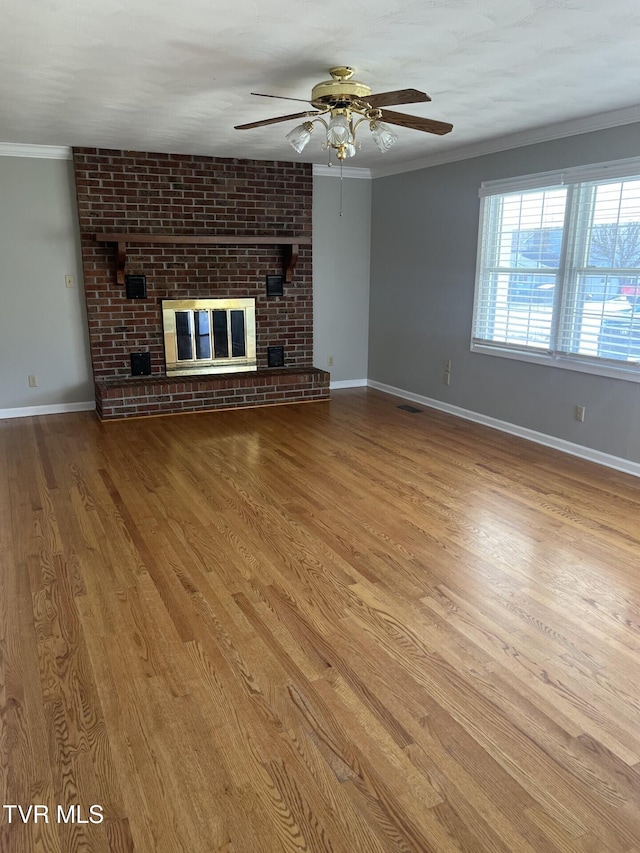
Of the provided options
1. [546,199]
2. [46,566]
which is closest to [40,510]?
[46,566]

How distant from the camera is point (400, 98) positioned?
105 inches

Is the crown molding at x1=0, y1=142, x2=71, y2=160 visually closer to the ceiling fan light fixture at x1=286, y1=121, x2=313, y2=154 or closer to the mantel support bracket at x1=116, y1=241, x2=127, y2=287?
the mantel support bracket at x1=116, y1=241, x2=127, y2=287

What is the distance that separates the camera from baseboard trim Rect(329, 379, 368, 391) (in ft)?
Result: 22.8

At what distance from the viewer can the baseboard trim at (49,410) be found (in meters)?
5.54

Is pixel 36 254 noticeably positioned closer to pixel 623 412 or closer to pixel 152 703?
pixel 152 703

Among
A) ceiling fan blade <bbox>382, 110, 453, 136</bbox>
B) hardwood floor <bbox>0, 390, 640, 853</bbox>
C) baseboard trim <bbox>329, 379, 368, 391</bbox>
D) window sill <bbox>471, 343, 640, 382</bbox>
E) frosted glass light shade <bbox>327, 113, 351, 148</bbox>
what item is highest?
ceiling fan blade <bbox>382, 110, 453, 136</bbox>

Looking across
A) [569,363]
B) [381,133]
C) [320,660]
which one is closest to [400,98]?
[381,133]

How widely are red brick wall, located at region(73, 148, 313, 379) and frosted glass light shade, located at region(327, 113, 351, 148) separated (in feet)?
10.2

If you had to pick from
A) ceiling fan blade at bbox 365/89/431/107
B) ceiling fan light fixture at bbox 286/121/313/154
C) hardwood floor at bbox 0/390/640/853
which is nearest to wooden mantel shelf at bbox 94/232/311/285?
hardwood floor at bbox 0/390/640/853

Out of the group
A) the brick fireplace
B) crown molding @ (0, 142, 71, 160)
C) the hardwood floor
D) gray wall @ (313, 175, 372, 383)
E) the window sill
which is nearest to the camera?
the hardwood floor

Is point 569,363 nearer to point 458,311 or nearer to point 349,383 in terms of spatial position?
point 458,311

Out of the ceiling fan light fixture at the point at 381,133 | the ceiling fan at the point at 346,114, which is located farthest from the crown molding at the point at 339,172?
the ceiling fan light fixture at the point at 381,133

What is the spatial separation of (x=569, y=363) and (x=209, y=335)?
336 centimetres

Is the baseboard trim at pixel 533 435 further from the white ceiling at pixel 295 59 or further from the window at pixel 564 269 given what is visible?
the white ceiling at pixel 295 59
